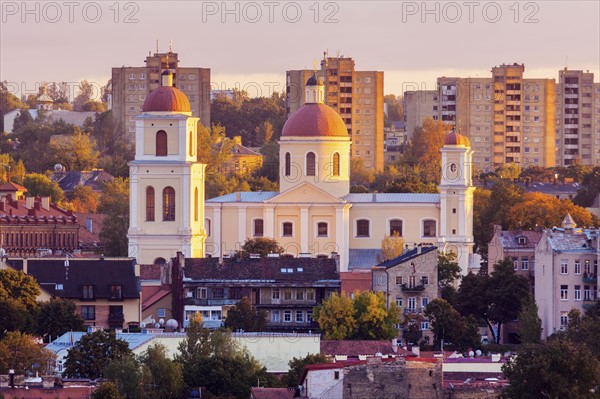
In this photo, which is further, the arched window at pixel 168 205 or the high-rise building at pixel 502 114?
the high-rise building at pixel 502 114

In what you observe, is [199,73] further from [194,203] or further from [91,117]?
[194,203]

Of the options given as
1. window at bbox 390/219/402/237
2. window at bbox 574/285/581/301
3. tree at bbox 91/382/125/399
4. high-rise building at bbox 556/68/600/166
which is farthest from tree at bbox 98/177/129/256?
high-rise building at bbox 556/68/600/166

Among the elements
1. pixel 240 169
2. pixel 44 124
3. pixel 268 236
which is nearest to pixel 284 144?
pixel 268 236

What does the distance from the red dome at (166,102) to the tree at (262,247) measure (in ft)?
17.8

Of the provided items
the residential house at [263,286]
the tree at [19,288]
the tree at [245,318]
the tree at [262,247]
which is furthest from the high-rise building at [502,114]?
the tree at [19,288]

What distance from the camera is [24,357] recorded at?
74.3 metres

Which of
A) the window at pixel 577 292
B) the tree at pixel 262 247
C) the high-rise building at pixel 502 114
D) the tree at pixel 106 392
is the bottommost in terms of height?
the tree at pixel 106 392

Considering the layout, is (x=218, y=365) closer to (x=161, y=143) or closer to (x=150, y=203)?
(x=150, y=203)

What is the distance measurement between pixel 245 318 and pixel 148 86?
88867 millimetres

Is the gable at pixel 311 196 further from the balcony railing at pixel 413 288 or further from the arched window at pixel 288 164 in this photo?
the balcony railing at pixel 413 288

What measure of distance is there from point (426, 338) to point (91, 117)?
370 ft

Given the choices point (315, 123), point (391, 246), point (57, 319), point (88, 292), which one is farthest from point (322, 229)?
point (57, 319)

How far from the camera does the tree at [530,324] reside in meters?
84.6

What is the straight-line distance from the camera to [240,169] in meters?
153
